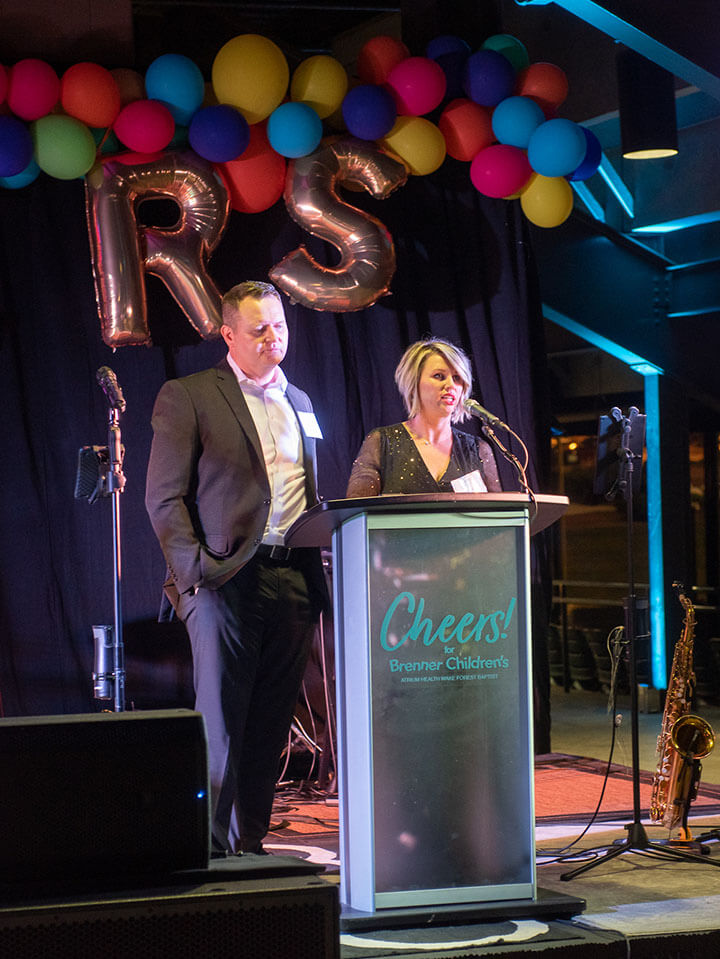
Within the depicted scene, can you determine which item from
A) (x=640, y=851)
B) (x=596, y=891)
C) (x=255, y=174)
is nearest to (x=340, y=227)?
(x=255, y=174)

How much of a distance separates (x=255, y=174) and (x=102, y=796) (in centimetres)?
372

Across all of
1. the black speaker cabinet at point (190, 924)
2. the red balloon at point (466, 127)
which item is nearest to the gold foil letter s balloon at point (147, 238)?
the red balloon at point (466, 127)

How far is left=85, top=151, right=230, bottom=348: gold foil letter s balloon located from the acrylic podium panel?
2.42m

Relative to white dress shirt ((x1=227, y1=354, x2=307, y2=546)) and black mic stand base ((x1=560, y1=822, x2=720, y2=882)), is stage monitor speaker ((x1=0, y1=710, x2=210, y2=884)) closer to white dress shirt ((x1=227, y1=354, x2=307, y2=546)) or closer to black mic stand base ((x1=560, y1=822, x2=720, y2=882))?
white dress shirt ((x1=227, y1=354, x2=307, y2=546))

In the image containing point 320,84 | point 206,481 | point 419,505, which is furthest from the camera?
point 320,84

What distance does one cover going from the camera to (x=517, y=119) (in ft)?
17.4

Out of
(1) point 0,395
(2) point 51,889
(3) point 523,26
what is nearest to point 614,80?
(3) point 523,26

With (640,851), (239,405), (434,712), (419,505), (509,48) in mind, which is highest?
(509,48)

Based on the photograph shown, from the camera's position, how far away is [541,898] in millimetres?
3010

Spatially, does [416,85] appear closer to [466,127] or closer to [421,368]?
[466,127]

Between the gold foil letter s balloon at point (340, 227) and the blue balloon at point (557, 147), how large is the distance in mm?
597

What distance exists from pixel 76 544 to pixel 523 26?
4.31m

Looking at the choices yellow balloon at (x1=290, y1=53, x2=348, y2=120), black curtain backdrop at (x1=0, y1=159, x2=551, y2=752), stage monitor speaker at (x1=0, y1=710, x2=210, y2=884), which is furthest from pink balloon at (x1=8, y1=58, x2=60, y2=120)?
stage monitor speaker at (x1=0, y1=710, x2=210, y2=884)

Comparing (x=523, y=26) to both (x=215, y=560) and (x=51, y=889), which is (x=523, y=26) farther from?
(x=51, y=889)
